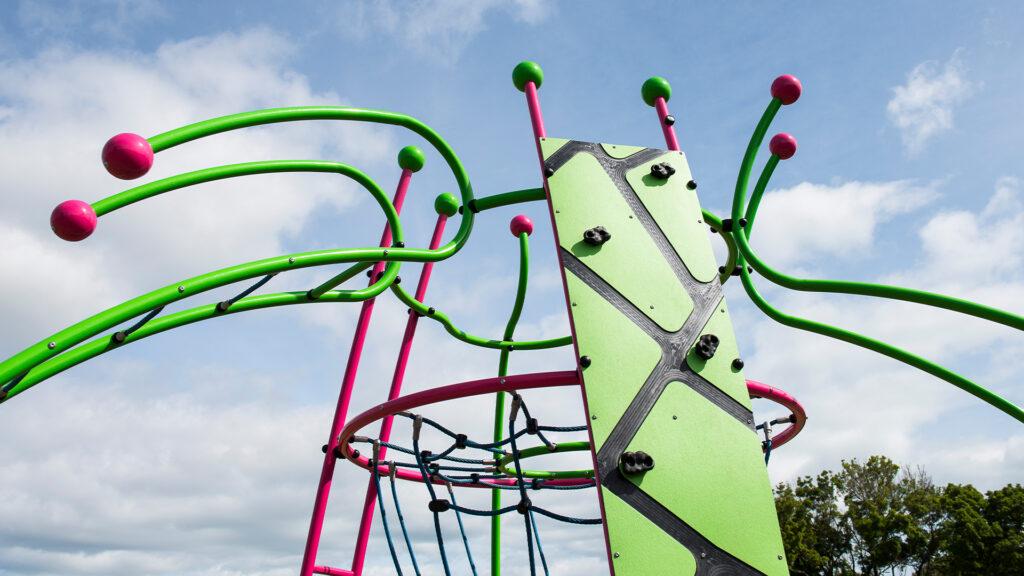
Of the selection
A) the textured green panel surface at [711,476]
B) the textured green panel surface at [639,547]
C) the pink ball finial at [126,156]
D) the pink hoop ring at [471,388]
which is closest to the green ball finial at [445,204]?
the pink hoop ring at [471,388]

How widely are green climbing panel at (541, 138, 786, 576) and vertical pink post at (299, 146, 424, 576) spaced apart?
7.50ft

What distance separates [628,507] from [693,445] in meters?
0.54

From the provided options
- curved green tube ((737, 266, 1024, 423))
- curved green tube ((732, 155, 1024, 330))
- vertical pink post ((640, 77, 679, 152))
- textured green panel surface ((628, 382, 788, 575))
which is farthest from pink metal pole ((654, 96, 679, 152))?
textured green panel surface ((628, 382, 788, 575))

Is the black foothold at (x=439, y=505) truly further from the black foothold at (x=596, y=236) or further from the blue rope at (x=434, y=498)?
Answer: the black foothold at (x=596, y=236)

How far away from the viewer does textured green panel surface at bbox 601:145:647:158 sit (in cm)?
474

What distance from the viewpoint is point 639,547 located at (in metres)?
3.23

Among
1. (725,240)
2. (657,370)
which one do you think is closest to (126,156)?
(657,370)

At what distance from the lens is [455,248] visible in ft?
15.4

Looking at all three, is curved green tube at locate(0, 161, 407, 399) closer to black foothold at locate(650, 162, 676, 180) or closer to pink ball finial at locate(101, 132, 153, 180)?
→ pink ball finial at locate(101, 132, 153, 180)

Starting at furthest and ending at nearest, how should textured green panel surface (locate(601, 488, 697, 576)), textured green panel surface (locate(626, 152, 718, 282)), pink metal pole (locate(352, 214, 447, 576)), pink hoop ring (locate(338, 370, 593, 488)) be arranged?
pink metal pole (locate(352, 214, 447, 576)) < textured green panel surface (locate(626, 152, 718, 282)) < pink hoop ring (locate(338, 370, 593, 488)) < textured green panel surface (locate(601, 488, 697, 576))

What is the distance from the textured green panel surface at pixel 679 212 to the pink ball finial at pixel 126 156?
289cm

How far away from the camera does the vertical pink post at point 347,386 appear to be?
16.9 ft

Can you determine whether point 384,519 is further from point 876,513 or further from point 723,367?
point 876,513

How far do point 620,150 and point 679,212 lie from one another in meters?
0.61
